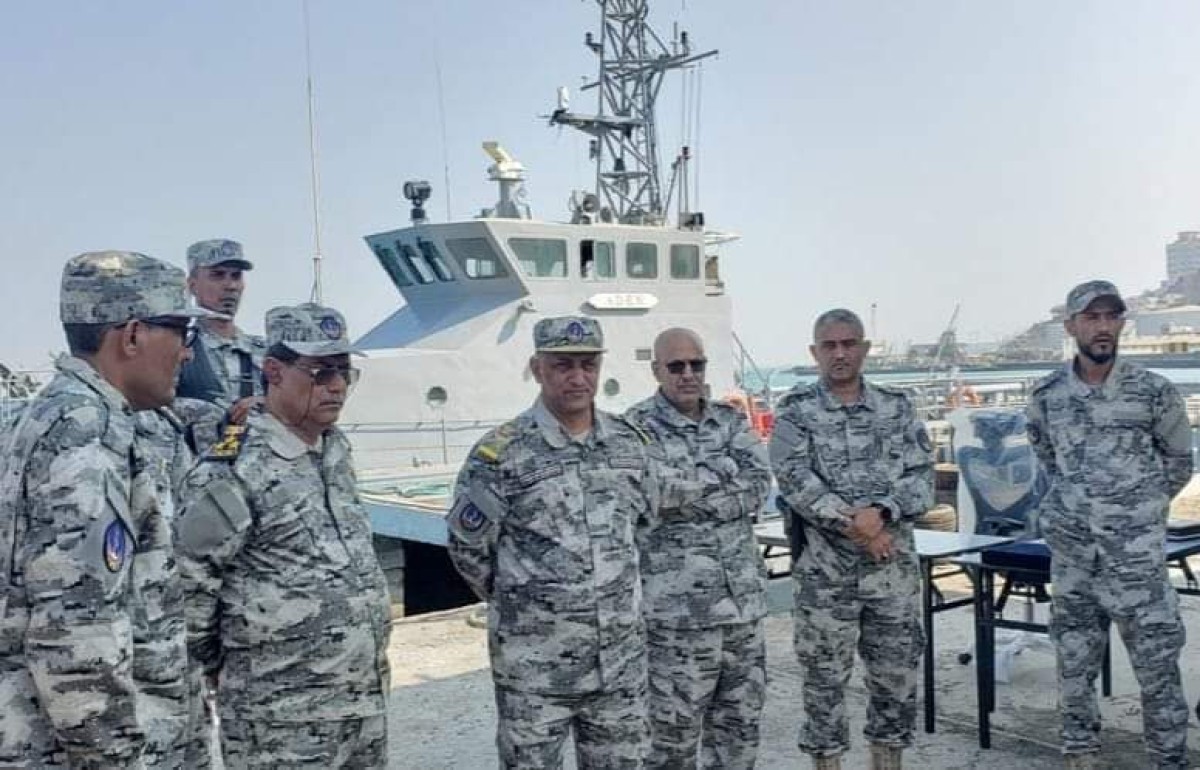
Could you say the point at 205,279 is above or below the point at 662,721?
above

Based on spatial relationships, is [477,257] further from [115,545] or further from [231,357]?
[115,545]

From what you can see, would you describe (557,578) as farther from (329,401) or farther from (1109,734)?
(1109,734)

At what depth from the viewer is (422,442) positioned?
10375 mm

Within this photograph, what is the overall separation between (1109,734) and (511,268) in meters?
7.90

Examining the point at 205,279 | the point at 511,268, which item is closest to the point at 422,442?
the point at 511,268

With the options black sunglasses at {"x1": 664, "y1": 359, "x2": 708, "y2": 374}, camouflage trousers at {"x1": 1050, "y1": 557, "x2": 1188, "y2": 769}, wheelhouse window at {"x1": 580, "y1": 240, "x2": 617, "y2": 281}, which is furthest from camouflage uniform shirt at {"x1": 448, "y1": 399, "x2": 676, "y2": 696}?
wheelhouse window at {"x1": 580, "y1": 240, "x2": 617, "y2": 281}

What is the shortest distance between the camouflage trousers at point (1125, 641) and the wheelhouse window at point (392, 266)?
30.0ft

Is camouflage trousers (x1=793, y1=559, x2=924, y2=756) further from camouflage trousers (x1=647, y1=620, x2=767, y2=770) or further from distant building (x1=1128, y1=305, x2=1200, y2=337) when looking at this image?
distant building (x1=1128, y1=305, x2=1200, y2=337)

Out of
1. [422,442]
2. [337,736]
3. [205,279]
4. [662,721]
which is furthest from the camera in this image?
[422,442]

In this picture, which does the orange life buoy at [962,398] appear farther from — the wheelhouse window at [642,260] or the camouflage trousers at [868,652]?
the camouflage trousers at [868,652]

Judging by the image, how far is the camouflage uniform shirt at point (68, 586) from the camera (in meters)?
1.73

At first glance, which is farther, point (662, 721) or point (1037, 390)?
point (1037, 390)

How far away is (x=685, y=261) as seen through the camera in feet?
40.0

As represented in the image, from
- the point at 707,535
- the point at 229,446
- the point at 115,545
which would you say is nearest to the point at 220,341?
the point at 229,446
